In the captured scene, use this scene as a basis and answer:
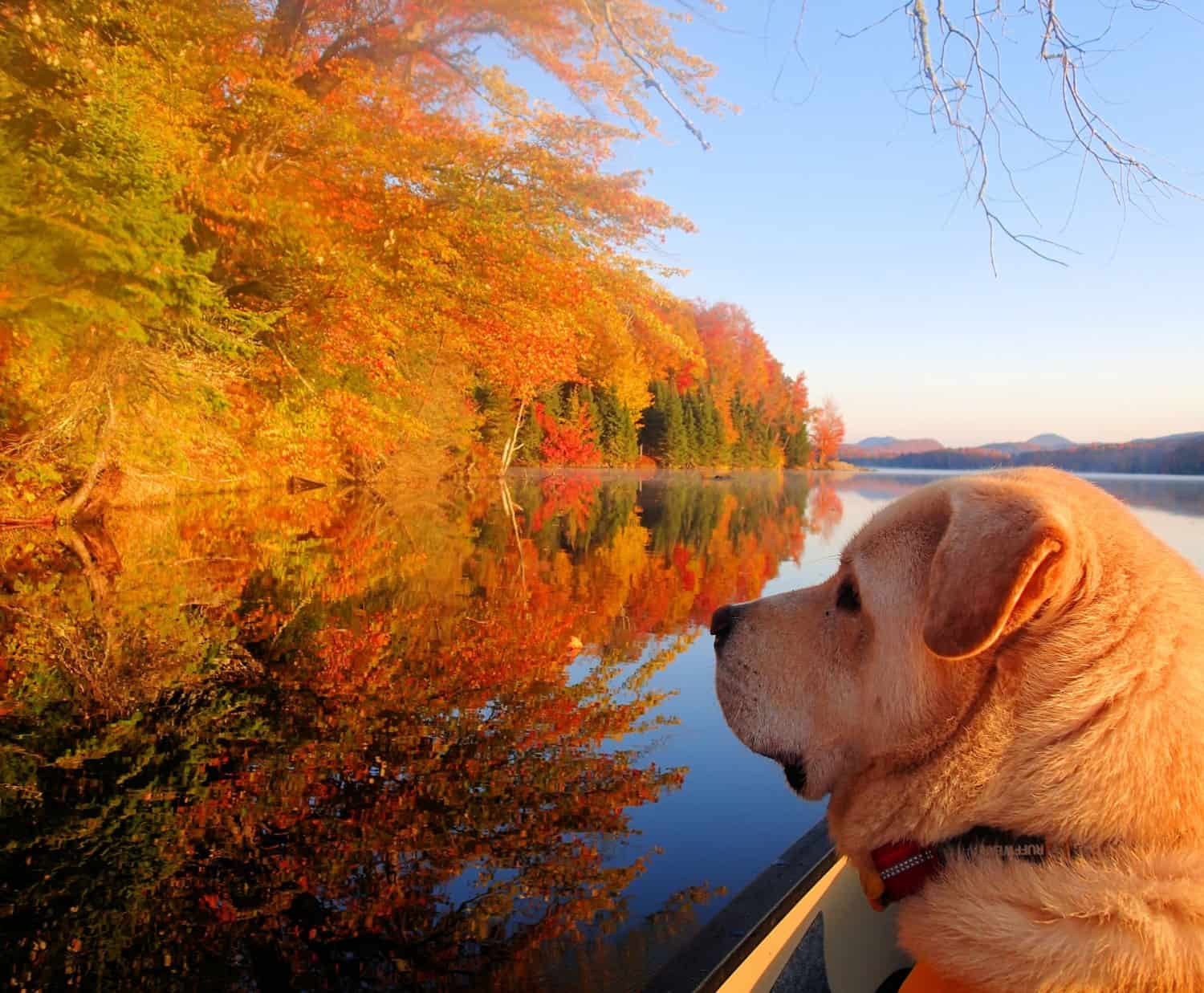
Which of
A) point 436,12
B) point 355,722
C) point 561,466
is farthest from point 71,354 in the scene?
point 561,466

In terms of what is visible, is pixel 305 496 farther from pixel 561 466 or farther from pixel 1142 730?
pixel 561 466

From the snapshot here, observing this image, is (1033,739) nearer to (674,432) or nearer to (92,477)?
(92,477)

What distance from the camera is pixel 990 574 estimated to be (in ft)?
5.16

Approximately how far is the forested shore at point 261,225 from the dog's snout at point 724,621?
23.3ft

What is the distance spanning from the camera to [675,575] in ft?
43.7

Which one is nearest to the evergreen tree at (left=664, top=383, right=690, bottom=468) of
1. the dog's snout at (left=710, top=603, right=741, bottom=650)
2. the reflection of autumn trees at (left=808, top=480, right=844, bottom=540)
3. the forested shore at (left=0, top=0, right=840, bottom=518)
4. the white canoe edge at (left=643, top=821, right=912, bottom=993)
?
the reflection of autumn trees at (left=808, top=480, right=844, bottom=540)

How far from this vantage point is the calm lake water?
11.1ft

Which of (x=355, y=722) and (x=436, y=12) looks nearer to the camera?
(x=355, y=722)

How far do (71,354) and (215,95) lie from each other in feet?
18.8

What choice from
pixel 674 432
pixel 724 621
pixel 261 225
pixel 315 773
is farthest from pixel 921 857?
pixel 674 432

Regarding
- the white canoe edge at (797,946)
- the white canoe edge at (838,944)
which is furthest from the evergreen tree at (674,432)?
the white canoe edge at (838,944)

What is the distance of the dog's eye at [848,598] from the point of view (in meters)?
2.11

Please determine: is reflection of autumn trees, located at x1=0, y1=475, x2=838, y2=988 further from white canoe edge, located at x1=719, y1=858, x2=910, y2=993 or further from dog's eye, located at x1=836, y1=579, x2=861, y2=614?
dog's eye, located at x1=836, y1=579, x2=861, y2=614

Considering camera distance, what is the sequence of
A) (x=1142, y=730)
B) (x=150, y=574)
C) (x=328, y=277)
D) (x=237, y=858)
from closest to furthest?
(x=1142, y=730) < (x=237, y=858) < (x=150, y=574) < (x=328, y=277)
